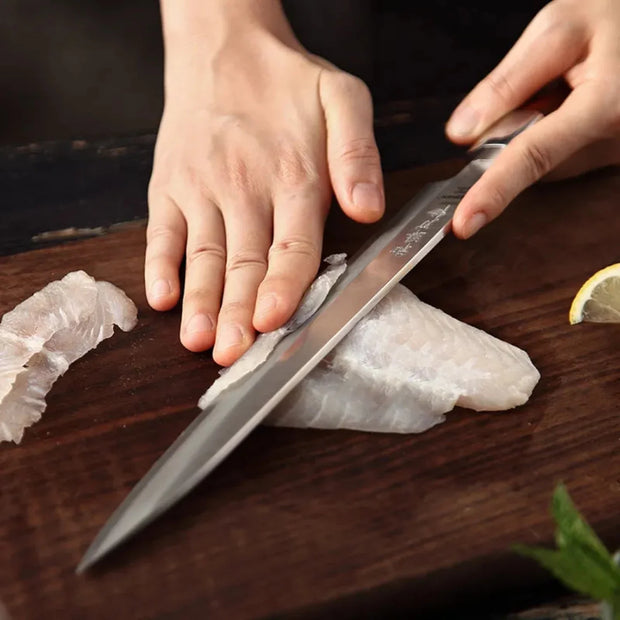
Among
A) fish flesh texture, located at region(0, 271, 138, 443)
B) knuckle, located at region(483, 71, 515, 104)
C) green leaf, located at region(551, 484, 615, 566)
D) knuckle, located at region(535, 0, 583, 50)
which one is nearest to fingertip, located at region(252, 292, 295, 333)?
fish flesh texture, located at region(0, 271, 138, 443)

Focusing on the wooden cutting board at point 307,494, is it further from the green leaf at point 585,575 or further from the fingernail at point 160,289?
the green leaf at point 585,575

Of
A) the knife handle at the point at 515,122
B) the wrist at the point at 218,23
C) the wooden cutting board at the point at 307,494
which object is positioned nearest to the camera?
the wooden cutting board at the point at 307,494

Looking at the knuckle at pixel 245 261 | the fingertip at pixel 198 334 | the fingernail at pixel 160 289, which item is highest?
the knuckle at pixel 245 261

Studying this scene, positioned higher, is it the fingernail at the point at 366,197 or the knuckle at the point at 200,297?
the fingernail at the point at 366,197

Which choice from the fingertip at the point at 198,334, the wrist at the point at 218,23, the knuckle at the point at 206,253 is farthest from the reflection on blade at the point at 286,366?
the wrist at the point at 218,23

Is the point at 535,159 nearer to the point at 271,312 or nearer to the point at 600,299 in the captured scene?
the point at 600,299

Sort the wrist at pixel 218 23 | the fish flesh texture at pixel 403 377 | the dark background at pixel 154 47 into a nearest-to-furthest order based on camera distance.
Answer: the fish flesh texture at pixel 403 377
the wrist at pixel 218 23
the dark background at pixel 154 47
